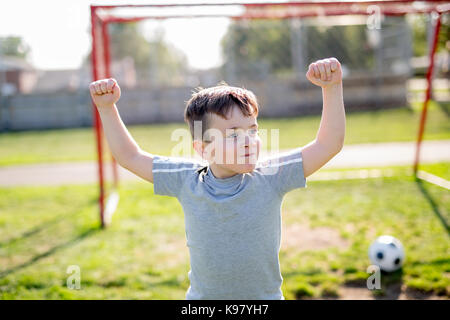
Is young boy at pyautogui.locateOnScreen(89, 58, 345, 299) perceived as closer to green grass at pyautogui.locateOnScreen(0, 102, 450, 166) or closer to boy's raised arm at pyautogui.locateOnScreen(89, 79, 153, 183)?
boy's raised arm at pyautogui.locateOnScreen(89, 79, 153, 183)

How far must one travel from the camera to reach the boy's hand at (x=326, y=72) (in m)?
1.52

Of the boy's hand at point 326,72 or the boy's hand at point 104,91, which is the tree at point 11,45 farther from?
the boy's hand at point 326,72

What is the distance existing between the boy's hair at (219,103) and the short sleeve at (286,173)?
22 cm

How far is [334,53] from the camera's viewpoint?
1603cm

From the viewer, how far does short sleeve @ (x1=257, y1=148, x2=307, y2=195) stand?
1.61 meters

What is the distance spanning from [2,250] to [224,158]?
11.1ft

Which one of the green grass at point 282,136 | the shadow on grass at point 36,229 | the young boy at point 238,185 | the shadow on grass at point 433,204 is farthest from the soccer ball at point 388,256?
the green grass at point 282,136

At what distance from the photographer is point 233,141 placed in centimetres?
155

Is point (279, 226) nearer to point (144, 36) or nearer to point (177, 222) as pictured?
point (177, 222)

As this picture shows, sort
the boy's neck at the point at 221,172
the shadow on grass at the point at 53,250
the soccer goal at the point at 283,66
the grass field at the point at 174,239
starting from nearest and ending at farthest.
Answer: the boy's neck at the point at 221,172 < the grass field at the point at 174,239 < the shadow on grass at the point at 53,250 < the soccer goal at the point at 283,66

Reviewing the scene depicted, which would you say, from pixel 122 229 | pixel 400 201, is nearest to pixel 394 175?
pixel 400 201

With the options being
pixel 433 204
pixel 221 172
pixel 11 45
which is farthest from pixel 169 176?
pixel 11 45

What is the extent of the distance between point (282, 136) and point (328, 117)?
9.04 meters

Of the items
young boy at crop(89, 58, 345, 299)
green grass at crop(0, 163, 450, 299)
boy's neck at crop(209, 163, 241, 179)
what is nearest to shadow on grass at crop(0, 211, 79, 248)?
green grass at crop(0, 163, 450, 299)
